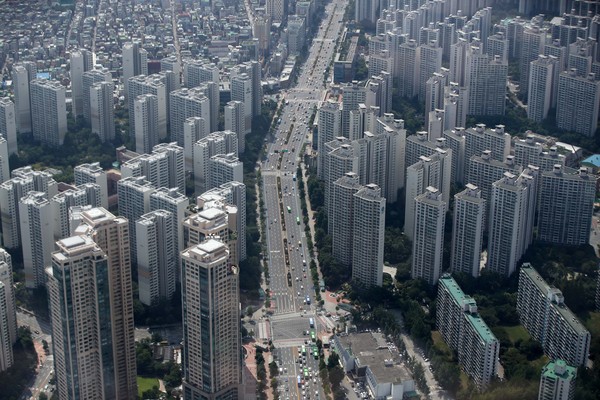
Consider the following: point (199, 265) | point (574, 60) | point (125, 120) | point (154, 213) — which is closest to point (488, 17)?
point (574, 60)

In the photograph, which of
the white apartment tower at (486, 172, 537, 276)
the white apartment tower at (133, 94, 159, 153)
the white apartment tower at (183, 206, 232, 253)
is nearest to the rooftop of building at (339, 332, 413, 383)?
the white apartment tower at (183, 206, 232, 253)

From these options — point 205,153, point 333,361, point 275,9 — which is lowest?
point 333,361

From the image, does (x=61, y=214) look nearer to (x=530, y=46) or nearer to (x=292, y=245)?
(x=292, y=245)

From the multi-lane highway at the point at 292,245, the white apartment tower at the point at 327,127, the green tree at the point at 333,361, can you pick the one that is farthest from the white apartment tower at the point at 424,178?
the green tree at the point at 333,361

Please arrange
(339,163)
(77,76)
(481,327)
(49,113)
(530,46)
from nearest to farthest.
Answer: (481,327) < (339,163) < (49,113) < (77,76) < (530,46)

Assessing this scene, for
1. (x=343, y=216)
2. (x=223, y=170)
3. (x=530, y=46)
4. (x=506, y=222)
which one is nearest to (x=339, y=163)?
(x=343, y=216)

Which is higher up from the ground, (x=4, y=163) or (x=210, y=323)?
(x=4, y=163)

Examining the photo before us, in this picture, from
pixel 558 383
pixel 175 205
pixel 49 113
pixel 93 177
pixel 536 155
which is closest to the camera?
pixel 558 383

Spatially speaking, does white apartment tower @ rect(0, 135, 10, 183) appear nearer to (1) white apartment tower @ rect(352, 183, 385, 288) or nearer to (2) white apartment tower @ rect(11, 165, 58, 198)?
(2) white apartment tower @ rect(11, 165, 58, 198)
